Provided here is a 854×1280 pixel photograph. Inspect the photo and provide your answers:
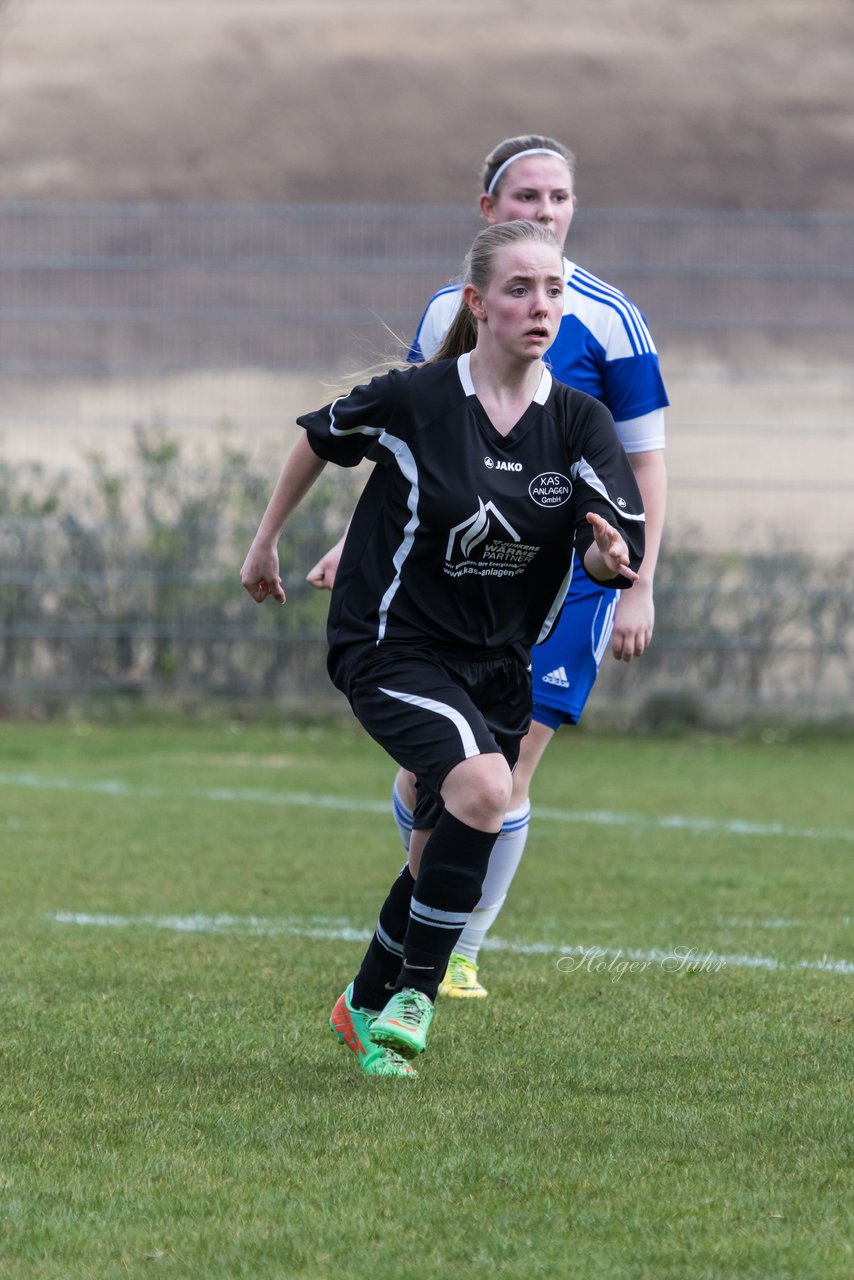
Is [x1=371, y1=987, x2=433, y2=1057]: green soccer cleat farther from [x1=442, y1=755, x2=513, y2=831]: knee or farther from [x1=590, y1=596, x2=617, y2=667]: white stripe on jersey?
[x1=590, y1=596, x2=617, y2=667]: white stripe on jersey

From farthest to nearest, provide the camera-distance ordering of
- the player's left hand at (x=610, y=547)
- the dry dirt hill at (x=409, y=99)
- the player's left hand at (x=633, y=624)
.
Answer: the dry dirt hill at (x=409, y=99)
the player's left hand at (x=633, y=624)
the player's left hand at (x=610, y=547)

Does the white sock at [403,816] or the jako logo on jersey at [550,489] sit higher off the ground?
the jako logo on jersey at [550,489]

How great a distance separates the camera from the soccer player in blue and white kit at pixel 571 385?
4.88 metres

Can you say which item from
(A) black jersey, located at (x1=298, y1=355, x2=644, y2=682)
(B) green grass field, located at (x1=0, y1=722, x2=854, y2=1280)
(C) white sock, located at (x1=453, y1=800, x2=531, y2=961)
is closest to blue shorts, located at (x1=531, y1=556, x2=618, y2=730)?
(C) white sock, located at (x1=453, y1=800, x2=531, y2=961)

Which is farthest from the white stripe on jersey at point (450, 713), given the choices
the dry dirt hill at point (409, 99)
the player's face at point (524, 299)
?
the dry dirt hill at point (409, 99)

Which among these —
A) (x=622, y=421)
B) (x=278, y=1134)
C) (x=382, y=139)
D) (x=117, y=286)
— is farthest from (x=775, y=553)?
(x=382, y=139)

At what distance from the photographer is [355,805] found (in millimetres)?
8773

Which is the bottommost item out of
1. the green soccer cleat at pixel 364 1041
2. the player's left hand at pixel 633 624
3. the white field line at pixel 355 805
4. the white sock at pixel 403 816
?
the white field line at pixel 355 805

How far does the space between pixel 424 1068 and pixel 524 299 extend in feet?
5.31

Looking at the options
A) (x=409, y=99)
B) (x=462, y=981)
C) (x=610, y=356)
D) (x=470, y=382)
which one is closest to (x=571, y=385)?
(x=610, y=356)

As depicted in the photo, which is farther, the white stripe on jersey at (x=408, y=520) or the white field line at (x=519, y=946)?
the white field line at (x=519, y=946)

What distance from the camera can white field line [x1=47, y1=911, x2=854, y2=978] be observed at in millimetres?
5059

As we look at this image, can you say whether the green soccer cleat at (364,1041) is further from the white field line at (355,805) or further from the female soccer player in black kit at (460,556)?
the white field line at (355,805)

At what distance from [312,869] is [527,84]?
54.1 feet
